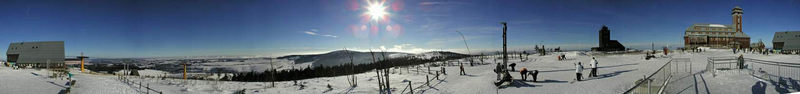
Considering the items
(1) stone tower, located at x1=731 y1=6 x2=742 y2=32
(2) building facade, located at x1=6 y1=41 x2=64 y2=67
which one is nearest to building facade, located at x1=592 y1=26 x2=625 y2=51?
(1) stone tower, located at x1=731 y1=6 x2=742 y2=32

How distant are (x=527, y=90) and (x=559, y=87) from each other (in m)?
0.62

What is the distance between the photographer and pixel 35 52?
2.17 m

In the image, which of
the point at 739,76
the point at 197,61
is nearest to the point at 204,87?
the point at 197,61

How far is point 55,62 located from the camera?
232 centimetres

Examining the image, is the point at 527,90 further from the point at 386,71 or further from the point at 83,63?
the point at 83,63

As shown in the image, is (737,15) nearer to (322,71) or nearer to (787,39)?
(787,39)

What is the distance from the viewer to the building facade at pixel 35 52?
2.14m

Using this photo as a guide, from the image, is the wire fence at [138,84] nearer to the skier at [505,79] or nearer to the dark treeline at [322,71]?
the dark treeline at [322,71]

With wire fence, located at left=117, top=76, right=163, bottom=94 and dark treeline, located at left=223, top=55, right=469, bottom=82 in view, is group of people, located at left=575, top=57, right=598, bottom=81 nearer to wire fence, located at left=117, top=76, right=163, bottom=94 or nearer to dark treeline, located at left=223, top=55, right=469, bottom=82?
dark treeline, located at left=223, top=55, right=469, bottom=82

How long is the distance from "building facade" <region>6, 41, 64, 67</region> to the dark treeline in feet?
6.54

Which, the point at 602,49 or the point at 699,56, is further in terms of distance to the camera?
the point at 602,49

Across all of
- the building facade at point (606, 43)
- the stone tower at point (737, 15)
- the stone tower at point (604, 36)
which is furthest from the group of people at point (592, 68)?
the building facade at point (606, 43)

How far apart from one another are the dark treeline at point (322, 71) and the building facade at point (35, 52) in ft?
6.54

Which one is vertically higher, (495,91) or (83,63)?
(83,63)
